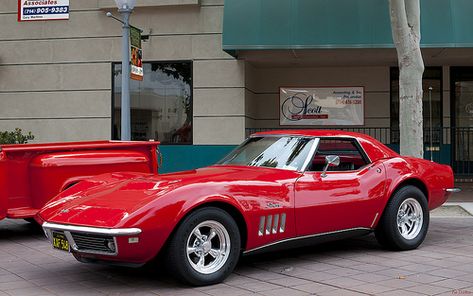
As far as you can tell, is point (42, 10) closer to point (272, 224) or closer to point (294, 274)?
point (272, 224)

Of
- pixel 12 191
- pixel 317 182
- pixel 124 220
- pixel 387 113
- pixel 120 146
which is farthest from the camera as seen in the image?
Result: pixel 387 113

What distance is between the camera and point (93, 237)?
502cm

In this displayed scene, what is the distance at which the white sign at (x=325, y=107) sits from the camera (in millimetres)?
14922

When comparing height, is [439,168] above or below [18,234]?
above

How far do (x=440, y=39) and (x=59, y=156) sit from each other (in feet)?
26.4

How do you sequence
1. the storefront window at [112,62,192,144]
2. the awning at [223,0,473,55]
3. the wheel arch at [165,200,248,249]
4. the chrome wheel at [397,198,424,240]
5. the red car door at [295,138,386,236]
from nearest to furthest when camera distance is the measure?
1. the wheel arch at [165,200,248,249]
2. the red car door at [295,138,386,236]
3. the chrome wheel at [397,198,424,240]
4. the awning at [223,0,473,55]
5. the storefront window at [112,62,192,144]

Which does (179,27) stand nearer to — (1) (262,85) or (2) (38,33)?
(1) (262,85)

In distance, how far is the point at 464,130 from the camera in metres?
14.7

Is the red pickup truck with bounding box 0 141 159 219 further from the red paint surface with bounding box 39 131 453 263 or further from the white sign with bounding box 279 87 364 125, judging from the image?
the white sign with bounding box 279 87 364 125

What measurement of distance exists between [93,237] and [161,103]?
950 centimetres

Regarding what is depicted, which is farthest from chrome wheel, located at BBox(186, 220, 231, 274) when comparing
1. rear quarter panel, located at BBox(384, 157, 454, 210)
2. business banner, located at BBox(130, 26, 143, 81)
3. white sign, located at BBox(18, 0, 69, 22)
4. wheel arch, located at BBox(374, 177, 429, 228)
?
white sign, located at BBox(18, 0, 69, 22)

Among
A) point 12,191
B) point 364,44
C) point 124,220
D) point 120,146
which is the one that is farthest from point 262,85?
point 124,220

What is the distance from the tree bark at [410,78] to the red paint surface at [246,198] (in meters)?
2.94

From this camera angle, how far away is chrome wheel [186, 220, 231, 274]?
528cm
